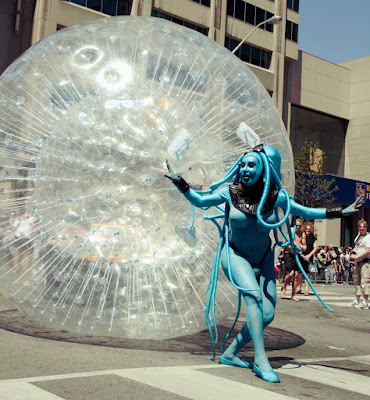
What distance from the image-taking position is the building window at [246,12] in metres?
30.3

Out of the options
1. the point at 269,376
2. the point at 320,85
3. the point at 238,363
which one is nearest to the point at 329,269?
the point at 238,363

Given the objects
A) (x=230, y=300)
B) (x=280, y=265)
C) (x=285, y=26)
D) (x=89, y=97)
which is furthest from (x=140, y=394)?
(x=285, y=26)

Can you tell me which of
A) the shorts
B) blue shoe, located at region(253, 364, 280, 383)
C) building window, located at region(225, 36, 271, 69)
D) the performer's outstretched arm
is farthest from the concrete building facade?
blue shoe, located at region(253, 364, 280, 383)

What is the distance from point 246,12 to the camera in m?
31.2

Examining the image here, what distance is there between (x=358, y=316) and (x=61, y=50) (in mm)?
6597

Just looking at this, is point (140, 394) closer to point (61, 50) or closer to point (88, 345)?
point (88, 345)

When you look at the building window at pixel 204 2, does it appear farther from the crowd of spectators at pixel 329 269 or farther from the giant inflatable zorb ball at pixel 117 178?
the giant inflatable zorb ball at pixel 117 178

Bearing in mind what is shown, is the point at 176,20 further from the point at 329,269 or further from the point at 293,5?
the point at 329,269

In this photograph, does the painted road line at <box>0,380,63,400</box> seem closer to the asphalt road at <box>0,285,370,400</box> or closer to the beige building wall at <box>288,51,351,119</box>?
the asphalt road at <box>0,285,370,400</box>

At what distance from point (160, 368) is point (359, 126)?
36.0 m

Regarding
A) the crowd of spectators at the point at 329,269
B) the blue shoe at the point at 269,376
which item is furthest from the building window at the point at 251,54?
the blue shoe at the point at 269,376

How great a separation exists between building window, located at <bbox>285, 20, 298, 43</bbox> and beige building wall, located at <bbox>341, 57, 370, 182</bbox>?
6.62 metres

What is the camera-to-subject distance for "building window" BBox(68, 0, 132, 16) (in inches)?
920

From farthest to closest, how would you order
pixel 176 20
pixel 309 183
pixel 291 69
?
pixel 291 69 → pixel 309 183 → pixel 176 20
